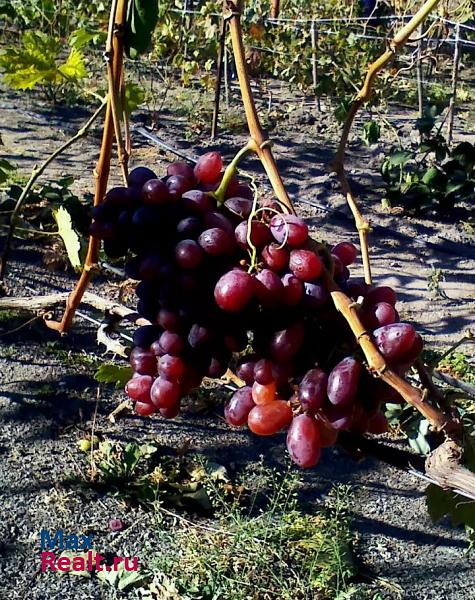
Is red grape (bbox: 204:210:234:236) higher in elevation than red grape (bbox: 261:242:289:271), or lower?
higher

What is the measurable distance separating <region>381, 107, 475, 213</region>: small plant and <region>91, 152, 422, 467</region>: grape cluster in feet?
14.7

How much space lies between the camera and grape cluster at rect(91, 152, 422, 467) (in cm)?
71

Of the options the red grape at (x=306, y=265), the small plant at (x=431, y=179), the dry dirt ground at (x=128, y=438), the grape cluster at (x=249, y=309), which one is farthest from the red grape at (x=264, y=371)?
the small plant at (x=431, y=179)

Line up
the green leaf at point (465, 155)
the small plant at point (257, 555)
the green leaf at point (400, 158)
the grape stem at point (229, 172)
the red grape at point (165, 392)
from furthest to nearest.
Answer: the green leaf at point (465, 155) → the green leaf at point (400, 158) → the small plant at point (257, 555) → the red grape at point (165, 392) → the grape stem at point (229, 172)

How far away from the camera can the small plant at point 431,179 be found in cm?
513

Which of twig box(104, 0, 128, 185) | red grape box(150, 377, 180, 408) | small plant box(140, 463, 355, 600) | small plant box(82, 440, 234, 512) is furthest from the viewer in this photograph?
small plant box(82, 440, 234, 512)

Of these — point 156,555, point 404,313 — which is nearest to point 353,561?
point 156,555

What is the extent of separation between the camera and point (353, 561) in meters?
2.55

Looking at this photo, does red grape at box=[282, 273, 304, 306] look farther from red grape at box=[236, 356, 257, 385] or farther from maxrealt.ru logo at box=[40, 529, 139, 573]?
maxrealt.ru logo at box=[40, 529, 139, 573]

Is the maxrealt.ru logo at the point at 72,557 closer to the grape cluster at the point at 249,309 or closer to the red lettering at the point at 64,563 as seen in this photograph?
the red lettering at the point at 64,563

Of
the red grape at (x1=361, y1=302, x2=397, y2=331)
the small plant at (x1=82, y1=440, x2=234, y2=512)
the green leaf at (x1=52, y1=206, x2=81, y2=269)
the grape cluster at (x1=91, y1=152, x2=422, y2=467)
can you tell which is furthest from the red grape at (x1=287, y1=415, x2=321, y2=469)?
the small plant at (x1=82, y1=440, x2=234, y2=512)

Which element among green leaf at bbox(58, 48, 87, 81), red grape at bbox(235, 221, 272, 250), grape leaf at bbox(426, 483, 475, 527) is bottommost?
grape leaf at bbox(426, 483, 475, 527)

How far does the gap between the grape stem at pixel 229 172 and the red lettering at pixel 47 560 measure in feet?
6.36

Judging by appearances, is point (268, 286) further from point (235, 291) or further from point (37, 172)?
point (37, 172)
